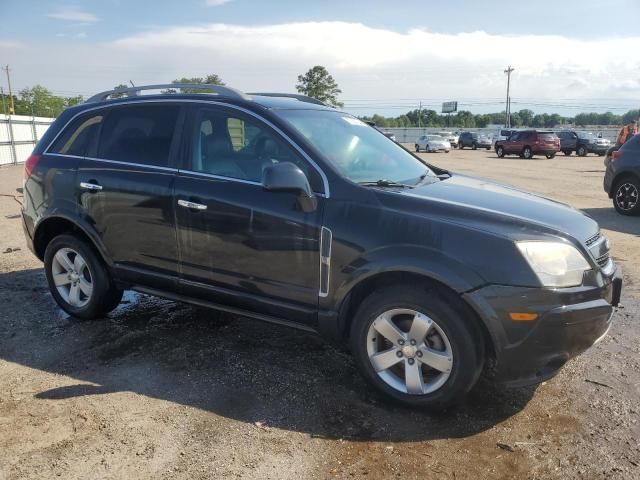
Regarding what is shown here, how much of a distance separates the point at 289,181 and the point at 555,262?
5.27ft

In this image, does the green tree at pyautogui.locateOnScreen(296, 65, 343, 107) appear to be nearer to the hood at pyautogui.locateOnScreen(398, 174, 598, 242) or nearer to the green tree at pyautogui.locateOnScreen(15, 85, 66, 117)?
the green tree at pyautogui.locateOnScreen(15, 85, 66, 117)

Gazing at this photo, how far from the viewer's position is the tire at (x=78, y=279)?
4.67m

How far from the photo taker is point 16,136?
82.1 ft

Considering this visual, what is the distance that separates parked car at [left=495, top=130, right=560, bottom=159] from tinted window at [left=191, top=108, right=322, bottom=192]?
31217 millimetres

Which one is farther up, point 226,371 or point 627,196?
point 627,196

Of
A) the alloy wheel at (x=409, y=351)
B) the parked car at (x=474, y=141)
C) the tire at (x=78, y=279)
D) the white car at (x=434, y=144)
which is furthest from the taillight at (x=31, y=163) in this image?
the parked car at (x=474, y=141)

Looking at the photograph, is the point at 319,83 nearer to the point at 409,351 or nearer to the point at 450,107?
the point at 450,107

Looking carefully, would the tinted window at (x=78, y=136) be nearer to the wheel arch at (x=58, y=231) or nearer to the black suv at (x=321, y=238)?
the black suv at (x=321, y=238)

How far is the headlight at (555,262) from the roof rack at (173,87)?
2.26m

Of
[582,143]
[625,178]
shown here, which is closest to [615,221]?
[625,178]

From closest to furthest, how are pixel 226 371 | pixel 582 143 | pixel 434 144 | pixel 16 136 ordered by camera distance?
pixel 226 371 < pixel 16 136 < pixel 582 143 < pixel 434 144

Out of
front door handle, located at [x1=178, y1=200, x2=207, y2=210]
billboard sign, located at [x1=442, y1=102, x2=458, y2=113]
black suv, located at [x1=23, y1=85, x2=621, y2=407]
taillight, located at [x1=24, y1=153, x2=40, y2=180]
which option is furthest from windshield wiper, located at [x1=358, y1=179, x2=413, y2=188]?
billboard sign, located at [x1=442, y1=102, x2=458, y2=113]

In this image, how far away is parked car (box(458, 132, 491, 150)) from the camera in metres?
48.0

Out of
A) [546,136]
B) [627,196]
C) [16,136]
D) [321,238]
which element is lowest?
[627,196]
